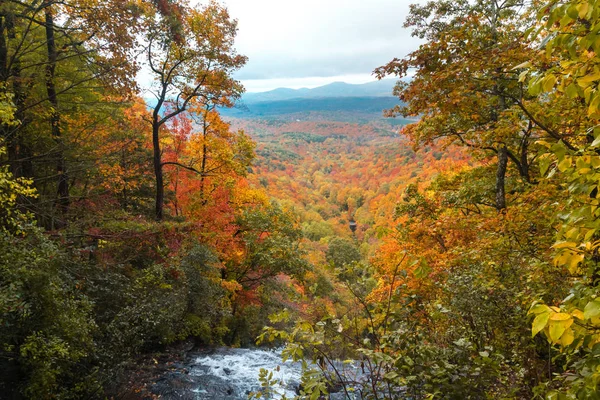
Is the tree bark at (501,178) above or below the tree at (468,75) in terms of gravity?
below

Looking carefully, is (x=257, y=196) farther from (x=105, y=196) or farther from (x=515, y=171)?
(x=515, y=171)

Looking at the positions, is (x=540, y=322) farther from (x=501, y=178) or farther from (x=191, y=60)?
(x=191, y=60)

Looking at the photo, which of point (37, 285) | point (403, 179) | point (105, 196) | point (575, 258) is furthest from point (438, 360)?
point (403, 179)

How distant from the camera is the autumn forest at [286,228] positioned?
2.92m

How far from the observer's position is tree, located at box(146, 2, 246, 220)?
37.4ft

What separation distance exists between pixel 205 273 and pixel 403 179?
265 feet

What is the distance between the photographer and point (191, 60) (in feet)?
40.7

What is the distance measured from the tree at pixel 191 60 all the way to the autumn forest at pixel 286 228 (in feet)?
0.26

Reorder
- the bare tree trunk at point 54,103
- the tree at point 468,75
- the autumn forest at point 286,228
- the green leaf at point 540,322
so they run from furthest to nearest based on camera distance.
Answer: the bare tree trunk at point 54,103
the tree at point 468,75
the autumn forest at point 286,228
the green leaf at point 540,322

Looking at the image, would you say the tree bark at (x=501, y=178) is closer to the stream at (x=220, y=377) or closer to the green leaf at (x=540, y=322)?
the stream at (x=220, y=377)

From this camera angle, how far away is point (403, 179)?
87.5m

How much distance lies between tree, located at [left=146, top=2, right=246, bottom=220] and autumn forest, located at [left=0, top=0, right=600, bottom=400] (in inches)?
3.1

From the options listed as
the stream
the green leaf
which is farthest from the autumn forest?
the stream

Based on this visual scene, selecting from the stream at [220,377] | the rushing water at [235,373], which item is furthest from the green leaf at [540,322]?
the rushing water at [235,373]
